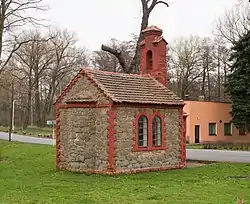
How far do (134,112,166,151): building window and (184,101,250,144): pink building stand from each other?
2106 cm

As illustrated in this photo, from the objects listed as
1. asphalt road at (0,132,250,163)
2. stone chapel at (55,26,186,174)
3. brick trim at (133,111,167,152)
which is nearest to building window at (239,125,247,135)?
asphalt road at (0,132,250,163)

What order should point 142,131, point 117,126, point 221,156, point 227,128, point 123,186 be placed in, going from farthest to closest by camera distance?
point 227,128 < point 221,156 < point 142,131 < point 117,126 < point 123,186

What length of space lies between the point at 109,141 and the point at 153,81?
532 centimetres

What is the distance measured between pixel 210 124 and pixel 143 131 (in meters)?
25.6

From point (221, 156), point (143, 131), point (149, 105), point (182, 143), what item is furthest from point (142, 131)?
point (221, 156)

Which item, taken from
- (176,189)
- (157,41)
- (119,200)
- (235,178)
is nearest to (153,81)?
(157,41)

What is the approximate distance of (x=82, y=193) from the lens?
14.2m

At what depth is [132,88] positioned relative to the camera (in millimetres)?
21844

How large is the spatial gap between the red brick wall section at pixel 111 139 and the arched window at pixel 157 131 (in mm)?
2765

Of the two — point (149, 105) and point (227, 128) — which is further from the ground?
point (149, 105)

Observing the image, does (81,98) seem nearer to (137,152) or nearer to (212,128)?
(137,152)

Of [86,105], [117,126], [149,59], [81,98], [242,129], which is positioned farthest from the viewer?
[242,129]

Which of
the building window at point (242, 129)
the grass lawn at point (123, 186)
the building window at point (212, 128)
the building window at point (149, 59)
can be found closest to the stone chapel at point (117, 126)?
the grass lawn at point (123, 186)

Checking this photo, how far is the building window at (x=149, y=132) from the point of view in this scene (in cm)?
2097
